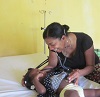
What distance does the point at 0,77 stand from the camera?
1658 millimetres

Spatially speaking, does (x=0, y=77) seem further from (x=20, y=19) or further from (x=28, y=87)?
(x=20, y=19)

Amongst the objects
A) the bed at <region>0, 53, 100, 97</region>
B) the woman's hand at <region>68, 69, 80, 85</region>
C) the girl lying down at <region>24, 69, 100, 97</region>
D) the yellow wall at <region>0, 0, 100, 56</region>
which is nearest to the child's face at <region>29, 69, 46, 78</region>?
the girl lying down at <region>24, 69, 100, 97</region>

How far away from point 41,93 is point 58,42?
1.31ft

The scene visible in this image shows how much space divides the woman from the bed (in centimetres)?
15

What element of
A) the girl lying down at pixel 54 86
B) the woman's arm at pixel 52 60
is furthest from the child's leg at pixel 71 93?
the woman's arm at pixel 52 60

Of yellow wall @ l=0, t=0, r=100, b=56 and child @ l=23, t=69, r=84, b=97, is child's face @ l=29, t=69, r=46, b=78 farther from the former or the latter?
yellow wall @ l=0, t=0, r=100, b=56

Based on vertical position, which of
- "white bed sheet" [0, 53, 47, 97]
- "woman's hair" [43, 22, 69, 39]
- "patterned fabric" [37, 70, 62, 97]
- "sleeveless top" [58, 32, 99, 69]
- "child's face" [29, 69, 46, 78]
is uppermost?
"woman's hair" [43, 22, 69, 39]

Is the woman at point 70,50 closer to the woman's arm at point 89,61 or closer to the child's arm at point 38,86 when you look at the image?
the woman's arm at point 89,61

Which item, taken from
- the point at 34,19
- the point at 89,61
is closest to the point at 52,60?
the point at 89,61

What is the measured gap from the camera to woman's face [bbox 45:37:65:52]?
139cm

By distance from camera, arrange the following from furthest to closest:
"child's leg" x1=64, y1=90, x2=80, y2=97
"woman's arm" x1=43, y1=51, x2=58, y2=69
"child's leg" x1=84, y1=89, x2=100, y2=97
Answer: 1. "woman's arm" x1=43, y1=51, x2=58, y2=69
2. "child's leg" x1=84, y1=89, x2=100, y2=97
3. "child's leg" x1=64, y1=90, x2=80, y2=97

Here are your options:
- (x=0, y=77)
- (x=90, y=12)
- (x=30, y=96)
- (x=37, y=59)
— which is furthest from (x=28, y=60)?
(x=90, y=12)

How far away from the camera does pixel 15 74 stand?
5.68 ft

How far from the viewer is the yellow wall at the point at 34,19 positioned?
2418mm
